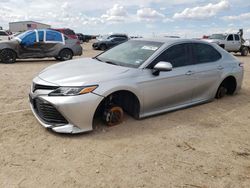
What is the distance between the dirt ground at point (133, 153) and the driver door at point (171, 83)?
0.26m

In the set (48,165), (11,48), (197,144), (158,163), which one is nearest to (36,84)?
(48,165)

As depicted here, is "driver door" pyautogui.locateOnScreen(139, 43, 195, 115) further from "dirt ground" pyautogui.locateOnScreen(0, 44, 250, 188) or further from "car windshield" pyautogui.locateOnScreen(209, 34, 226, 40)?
"car windshield" pyautogui.locateOnScreen(209, 34, 226, 40)

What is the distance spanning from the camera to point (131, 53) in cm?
518

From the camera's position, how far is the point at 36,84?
14.3ft

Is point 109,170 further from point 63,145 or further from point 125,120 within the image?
point 125,120

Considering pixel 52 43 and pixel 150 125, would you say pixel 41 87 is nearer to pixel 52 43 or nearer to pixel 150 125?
pixel 150 125

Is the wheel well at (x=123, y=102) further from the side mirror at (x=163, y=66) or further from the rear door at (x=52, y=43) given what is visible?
the rear door at (x=52, y=43)

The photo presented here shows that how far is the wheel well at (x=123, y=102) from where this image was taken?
4.45 m

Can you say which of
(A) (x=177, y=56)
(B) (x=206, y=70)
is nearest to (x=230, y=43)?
(B) (x=206, y=70)

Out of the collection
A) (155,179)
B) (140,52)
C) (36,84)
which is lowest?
(155,179)

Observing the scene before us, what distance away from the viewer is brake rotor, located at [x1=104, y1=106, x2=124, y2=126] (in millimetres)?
4430

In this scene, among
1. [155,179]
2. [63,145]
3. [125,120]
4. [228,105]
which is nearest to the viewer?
[155,179]

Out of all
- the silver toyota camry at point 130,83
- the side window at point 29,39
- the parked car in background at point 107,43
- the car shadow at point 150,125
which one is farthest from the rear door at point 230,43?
the car shadow at point 150,125

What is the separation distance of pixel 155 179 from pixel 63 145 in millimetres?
1402
